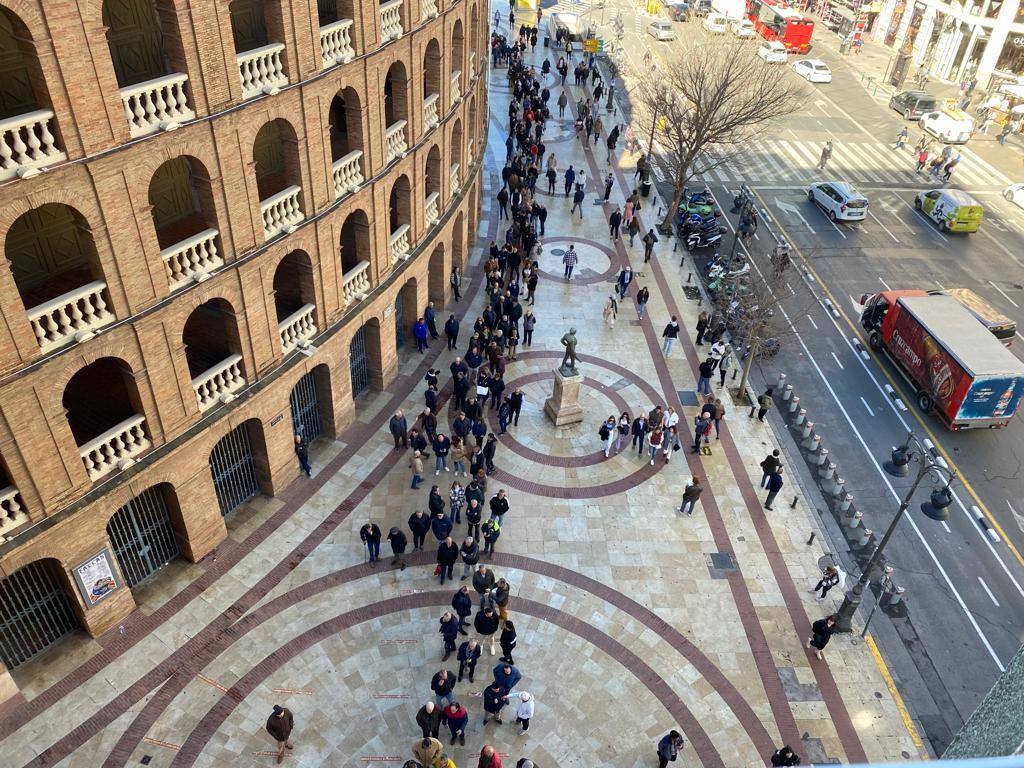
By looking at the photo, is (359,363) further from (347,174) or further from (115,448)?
(115,448)

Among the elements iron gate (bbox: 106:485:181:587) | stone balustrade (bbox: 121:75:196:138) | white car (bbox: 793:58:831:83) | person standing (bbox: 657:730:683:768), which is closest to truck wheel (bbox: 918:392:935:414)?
person standing (bbox: 657:730:683:768)

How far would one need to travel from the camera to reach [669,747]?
16672 mm

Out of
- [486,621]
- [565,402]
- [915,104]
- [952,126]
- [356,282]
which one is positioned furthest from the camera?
[915,104]

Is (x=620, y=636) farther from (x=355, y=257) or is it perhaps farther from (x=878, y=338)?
(x=878, y=338)

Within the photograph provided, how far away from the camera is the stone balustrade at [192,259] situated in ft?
57.7

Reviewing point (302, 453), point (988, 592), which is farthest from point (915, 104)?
point (302, 453)

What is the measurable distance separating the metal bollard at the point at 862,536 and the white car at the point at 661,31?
57.8m

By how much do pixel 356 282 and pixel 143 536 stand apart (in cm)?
981

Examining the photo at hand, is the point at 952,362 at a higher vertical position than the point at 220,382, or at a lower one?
lower

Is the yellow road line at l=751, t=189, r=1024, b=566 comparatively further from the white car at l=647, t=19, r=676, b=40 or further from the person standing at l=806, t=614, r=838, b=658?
the white car at l=647, t=19, r=676, b=40

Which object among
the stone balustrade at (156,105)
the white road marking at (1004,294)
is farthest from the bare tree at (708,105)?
the stone balustrade at (156,105)

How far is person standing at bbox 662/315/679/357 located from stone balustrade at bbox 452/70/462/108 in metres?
12.0

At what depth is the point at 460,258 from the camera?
34.5 metres

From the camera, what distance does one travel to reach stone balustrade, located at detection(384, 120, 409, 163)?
25.0 meters
